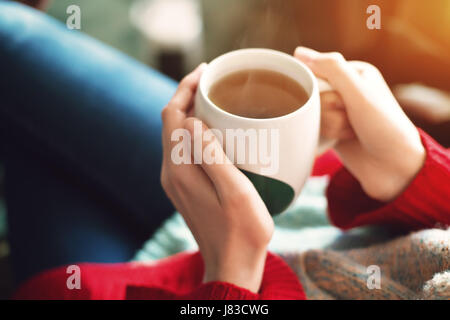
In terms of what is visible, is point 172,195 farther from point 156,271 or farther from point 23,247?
point 23,247

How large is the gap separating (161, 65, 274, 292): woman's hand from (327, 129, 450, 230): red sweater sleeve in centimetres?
19

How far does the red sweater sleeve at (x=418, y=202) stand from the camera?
21.2 inches

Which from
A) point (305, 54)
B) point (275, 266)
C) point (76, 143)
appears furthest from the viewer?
point (76, 143)

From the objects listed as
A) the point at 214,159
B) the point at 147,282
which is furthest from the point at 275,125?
the point at 147,282

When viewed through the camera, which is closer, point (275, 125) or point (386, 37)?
point (275, 125)

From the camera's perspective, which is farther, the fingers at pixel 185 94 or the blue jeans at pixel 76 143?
the blue jeans at pixel 76 143

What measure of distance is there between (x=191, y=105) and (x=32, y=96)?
0.49 metres

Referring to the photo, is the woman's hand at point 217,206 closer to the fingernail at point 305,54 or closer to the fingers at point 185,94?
the fingers at point 185,94

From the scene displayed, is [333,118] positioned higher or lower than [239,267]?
higher

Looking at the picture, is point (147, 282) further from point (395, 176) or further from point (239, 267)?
point (395, 176)

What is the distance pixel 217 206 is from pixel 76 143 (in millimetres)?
475

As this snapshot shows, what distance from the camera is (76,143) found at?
858 mm

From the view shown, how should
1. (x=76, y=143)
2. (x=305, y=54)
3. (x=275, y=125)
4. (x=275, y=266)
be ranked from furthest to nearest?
(x=76, y=143) → (x=275, y=266) → (x=305, y=54) → (x=275, y=125)

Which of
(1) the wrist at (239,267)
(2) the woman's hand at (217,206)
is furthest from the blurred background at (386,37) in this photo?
(1) the wrist at (239,267)
